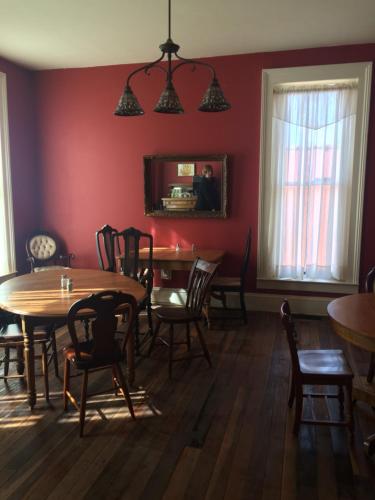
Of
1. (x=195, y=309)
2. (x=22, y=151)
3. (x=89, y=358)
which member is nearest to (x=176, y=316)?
(x=195, y=309)

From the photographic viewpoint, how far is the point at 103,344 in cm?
247

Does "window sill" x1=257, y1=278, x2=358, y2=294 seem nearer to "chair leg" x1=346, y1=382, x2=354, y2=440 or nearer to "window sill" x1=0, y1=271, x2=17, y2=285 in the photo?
"chair leg" x1=346, y1=382, x2=354, y2=440

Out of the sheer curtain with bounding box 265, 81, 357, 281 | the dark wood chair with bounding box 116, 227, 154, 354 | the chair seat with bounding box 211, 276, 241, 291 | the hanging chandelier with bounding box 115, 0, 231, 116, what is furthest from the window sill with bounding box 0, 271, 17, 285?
the sheer curtain with bounding box 265, 81, 357, 281

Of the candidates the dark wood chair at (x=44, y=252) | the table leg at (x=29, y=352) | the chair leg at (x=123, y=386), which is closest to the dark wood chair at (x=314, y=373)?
the chair leg at (x=123, y=386)

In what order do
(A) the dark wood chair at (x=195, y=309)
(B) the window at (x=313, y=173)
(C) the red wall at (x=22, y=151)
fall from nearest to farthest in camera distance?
1. (A) the dark wood chair at (x=195, y=309)
2. (B) the window at (x=313, y=173)
3. (C) the red wall at (x=22, y=151)

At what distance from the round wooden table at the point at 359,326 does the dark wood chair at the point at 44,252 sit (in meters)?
3.57

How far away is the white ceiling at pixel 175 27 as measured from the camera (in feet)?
11.2

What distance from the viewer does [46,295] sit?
2922 millimetres

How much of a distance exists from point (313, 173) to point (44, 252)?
339 centimetres

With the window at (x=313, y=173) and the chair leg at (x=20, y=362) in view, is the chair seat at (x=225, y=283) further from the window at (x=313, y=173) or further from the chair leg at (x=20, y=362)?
the chair leg at (x=20, y=362)

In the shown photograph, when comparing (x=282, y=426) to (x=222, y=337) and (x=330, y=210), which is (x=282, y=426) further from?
(x=330, y=210)

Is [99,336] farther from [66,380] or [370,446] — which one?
[370,446]

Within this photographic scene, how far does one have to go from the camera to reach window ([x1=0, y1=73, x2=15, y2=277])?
4746 mm

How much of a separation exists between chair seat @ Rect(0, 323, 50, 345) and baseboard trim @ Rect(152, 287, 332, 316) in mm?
2265
